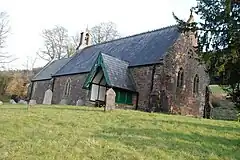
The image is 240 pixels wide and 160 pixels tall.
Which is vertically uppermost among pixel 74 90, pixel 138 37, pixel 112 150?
pixel 138 37

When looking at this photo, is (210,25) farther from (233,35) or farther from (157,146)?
(157,146)

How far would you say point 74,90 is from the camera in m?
34.8

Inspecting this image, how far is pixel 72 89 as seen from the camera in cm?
3519

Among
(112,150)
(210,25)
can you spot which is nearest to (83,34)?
(210,25)

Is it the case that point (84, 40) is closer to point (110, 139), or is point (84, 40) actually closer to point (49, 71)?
point (49, 71)

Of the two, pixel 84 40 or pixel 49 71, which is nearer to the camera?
pixel 49 71

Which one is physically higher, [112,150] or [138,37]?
[138,37]

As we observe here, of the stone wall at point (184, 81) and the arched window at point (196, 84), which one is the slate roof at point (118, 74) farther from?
the arched window at point (196, 84)

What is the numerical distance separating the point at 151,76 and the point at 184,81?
3889mm

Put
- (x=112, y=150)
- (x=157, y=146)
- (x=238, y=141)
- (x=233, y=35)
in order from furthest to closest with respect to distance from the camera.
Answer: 1. (x=238, y=141)
2. (x=233, y=35)
3. (x=157, y=146)
4. (x=112, y=150)

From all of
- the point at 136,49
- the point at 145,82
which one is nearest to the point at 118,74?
the point at 145,82

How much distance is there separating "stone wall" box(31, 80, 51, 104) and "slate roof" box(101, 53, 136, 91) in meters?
15.7

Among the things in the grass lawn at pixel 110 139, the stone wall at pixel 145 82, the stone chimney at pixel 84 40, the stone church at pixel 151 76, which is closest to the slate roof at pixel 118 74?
the stone church at pixel 151 76

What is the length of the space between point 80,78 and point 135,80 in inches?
304
